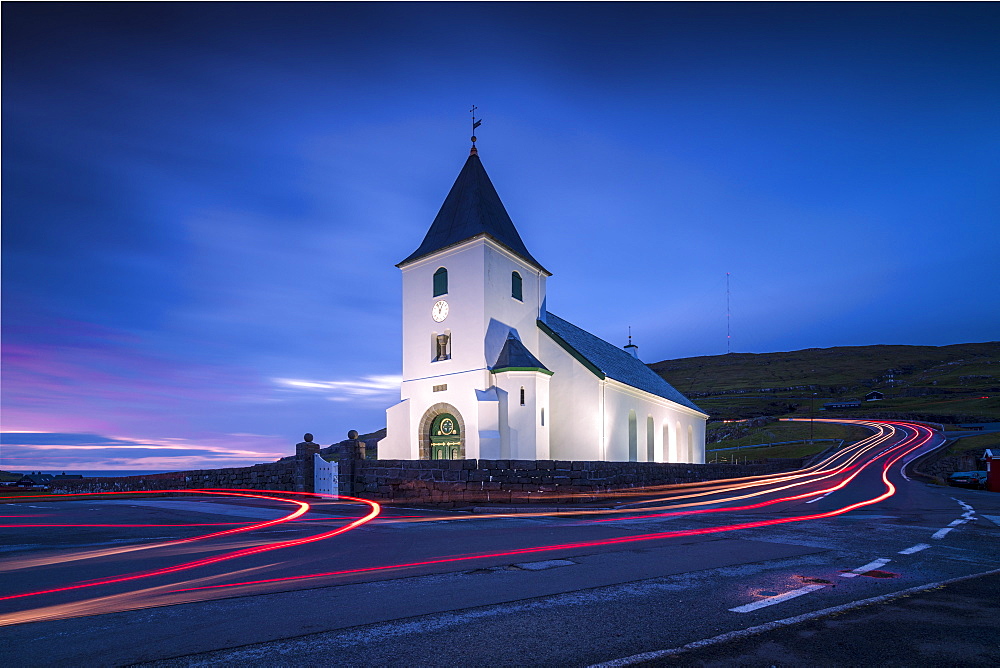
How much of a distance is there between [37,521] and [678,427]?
3978 centimetres

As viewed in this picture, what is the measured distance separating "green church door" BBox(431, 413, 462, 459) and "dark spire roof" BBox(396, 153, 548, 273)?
28.0ft

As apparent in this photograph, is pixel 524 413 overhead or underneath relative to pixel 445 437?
overhead

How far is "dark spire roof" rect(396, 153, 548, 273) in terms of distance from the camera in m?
28.4

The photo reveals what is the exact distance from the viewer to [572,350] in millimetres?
29953

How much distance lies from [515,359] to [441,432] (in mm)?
5020

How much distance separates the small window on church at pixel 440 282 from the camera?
1129 inches

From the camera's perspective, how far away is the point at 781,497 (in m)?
20.8

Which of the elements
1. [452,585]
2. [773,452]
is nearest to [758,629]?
[452,585]

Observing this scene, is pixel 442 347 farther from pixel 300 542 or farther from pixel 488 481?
pixel 300 542

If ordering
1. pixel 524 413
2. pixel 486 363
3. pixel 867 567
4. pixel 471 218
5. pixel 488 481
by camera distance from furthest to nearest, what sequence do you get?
pixel 471 218 → pixel 486 363 → pixel 524 413 → pixel 488 481 → pixel 867 567

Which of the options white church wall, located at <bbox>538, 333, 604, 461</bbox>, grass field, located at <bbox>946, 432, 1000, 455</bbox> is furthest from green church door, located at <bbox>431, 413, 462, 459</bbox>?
grass field, located at <bbox>946, 432, 1000, 455</bbox>

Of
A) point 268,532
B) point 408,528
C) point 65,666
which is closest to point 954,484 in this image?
point 408,528

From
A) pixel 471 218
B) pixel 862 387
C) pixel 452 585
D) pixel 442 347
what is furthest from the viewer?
pixel 862 387

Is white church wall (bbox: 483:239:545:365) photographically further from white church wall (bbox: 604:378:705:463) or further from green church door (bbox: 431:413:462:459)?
white church wall (bbox: 604:378:705:463)
